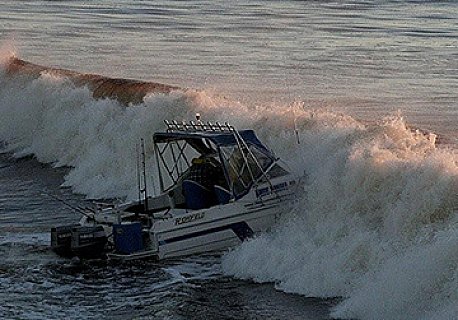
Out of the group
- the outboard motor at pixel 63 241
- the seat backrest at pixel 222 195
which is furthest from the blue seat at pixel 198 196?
the outboard motor at pixel 63 241

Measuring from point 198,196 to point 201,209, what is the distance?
71 cm

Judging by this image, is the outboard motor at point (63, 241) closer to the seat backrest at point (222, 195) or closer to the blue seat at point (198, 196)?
the blue seat at point (198, 196)

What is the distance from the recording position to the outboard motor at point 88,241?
21.7 m

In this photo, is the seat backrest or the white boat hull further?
the seat backrest

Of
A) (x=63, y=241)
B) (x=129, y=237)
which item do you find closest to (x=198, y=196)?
(x=129, y=237)

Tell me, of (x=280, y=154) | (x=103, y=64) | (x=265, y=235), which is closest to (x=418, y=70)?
(x=103, y=64)

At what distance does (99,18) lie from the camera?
60.0 meters

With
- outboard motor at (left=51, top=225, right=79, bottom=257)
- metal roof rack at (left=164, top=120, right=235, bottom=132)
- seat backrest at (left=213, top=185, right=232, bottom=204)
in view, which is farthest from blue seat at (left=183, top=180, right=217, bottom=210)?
outboard motor at (left=51, top=225, right=79, bottom=257)

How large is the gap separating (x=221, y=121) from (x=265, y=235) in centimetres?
780

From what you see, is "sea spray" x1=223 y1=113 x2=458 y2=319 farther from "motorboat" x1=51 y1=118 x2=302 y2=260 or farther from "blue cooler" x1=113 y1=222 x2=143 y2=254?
"blue cooler" x1=113 y1=222 x2=143 y2=254

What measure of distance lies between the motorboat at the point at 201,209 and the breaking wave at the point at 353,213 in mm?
489

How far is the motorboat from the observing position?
70.7ft

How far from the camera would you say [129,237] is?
21.4m

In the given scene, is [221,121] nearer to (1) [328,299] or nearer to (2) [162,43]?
(1) [328,299]
